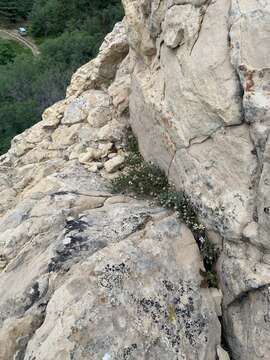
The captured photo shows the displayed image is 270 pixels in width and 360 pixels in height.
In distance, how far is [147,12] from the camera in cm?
754

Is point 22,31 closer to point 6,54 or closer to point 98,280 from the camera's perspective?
point 6,54

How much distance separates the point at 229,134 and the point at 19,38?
51485mm

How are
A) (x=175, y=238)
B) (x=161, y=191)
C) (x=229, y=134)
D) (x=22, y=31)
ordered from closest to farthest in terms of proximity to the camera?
(x=229, y=134)
(x=175, y=238)
(x=161, y=191)
(x=22, y=31)

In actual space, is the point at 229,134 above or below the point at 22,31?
above

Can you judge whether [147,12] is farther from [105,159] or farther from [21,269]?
[21,269]

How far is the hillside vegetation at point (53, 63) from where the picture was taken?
81.1 feet

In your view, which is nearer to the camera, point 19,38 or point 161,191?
point 161,191

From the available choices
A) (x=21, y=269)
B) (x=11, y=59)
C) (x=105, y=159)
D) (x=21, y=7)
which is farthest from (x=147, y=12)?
(x=21, y=7)

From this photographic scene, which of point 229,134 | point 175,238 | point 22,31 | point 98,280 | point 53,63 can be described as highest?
point 229,134

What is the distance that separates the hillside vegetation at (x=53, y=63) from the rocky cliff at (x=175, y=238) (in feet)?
59.9

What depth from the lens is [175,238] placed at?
19.3ft

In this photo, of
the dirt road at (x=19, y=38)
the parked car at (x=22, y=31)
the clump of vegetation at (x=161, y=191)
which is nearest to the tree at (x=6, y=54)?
the dirt road at (x=19, y=38)

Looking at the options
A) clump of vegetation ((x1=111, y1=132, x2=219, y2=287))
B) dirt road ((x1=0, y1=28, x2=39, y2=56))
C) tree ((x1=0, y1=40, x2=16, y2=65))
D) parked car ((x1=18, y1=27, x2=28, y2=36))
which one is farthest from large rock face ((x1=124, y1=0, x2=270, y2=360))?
parked car ((x1=18, y1=27, x2=28, y2=36))

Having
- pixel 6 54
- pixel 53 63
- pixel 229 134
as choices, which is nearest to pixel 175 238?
pixel 229 134
